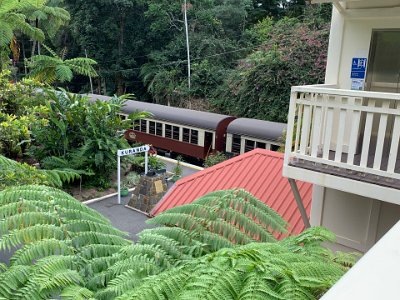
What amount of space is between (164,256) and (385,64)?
13.2 ft

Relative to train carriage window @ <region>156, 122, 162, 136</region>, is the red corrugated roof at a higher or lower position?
higher

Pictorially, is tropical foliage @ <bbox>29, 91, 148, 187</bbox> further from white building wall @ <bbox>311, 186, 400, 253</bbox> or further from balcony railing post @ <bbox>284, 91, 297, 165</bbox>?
balcony railing post @ <bbox>284, 91, 297, 165</bbox>

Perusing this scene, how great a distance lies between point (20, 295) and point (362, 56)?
463 cm

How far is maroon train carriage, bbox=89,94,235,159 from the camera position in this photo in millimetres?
17016

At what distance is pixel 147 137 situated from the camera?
19.7 meters

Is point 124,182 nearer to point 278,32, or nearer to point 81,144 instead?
point 81,144

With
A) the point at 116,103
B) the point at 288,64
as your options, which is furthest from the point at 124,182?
the point at 288,64

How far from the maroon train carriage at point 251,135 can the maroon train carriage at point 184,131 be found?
0.57 m

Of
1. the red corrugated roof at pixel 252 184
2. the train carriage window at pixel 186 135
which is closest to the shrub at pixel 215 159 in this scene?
the train carriage window at pixel 186 135

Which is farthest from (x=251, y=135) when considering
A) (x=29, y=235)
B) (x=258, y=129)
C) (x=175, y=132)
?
(x=29, y=235)

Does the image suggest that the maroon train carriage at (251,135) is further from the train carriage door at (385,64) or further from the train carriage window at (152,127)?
the train carriage door at (385,64)

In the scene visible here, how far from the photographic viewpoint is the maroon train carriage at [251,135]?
49.0ft

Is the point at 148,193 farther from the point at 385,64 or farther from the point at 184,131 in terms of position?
the point at 184,131

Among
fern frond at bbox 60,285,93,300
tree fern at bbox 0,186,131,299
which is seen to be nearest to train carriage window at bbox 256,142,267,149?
tree fern at bbox 0,186,131,299
